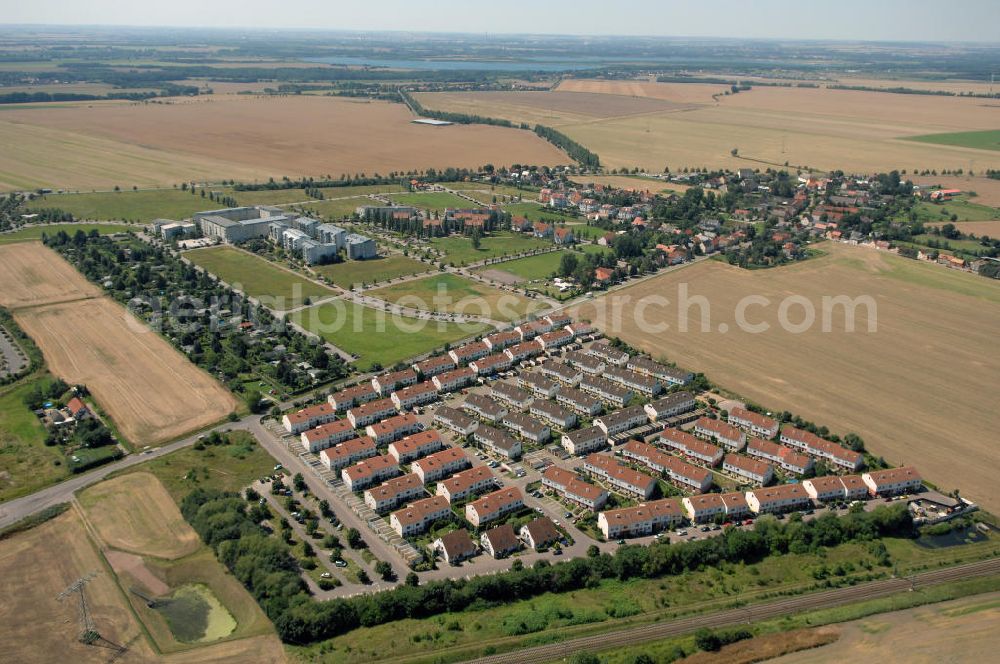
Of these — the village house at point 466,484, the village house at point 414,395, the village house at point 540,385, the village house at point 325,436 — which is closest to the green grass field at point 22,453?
the village house at point 325,436

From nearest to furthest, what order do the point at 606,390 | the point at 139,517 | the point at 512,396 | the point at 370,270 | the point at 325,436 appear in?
the point at 139,517, the point at 325,436, the point at 512,396, the point at 606,390, the point at 370,270

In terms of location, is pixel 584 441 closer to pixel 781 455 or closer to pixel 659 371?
pixel 659 371

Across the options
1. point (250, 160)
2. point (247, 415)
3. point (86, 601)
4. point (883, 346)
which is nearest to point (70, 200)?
point (250, 160)

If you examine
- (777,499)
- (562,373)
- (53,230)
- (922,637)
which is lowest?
(922,637)

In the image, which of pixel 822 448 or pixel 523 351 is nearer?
pixel 822 448

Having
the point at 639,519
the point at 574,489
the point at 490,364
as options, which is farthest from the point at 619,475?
the point at 490,364

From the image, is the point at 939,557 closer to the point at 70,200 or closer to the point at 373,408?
the point at 373,408

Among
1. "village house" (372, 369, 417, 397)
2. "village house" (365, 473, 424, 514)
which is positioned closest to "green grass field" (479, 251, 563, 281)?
"village house" (372, 369, 417, 397)
